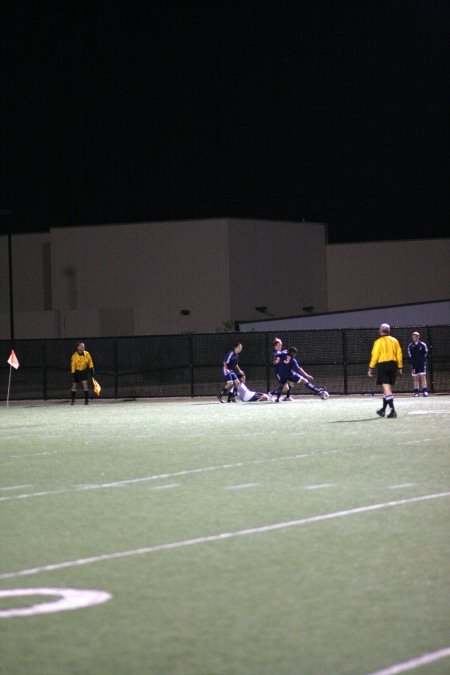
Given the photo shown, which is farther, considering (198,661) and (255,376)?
(255,376)

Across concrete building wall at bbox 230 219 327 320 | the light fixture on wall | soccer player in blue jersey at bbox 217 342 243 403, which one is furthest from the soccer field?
the light fixture on wall

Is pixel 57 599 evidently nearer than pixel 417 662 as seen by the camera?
No

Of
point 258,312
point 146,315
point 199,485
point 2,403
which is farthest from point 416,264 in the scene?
point 199,485

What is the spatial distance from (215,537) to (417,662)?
13.9 ft

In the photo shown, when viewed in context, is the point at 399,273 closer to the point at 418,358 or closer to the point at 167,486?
the point at 418,358

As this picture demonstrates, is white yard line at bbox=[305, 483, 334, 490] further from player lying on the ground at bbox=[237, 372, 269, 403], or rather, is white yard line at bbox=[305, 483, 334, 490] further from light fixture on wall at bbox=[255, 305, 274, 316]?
light fixture on wall at bbox=[255, 305, 274, 316]

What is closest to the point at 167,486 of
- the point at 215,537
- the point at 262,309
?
the point at 215,537

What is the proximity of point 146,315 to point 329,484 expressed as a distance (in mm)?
54338

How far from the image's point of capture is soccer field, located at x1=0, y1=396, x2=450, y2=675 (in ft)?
22.2

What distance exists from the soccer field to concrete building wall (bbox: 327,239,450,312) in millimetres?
52920

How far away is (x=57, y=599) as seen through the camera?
817cm

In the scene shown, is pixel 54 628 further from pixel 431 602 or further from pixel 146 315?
pixel 146 315

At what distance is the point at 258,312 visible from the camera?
6831 cm

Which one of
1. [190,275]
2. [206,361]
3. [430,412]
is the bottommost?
[430,412]
